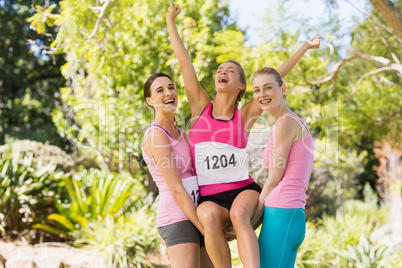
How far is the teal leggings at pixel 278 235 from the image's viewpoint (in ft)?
7.75

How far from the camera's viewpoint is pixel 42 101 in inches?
671

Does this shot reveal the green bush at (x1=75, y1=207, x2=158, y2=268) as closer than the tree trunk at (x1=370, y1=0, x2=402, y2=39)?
No

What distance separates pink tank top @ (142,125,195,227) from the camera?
253cm

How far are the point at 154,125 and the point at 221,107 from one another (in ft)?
1.57

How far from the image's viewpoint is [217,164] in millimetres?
2604

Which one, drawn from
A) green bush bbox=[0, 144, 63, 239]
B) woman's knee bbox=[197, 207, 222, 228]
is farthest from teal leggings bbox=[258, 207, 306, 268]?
green bush bbox=[0, 144, 63, 239]

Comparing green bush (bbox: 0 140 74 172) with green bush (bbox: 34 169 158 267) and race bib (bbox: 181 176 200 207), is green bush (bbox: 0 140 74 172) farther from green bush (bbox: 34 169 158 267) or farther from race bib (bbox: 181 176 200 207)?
race bib (bbox: 181 176 200 207)

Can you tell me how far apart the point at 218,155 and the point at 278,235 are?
61 cm

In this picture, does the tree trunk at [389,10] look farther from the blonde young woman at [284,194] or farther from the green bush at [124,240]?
the green bush at [124,240]

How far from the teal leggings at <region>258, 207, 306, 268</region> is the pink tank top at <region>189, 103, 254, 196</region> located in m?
0.32

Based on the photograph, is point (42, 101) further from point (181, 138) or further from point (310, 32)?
point (181, 138)

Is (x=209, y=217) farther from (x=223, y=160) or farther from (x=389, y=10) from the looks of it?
(x=389, y=10)

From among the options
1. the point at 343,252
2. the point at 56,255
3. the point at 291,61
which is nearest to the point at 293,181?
the point at 291,61

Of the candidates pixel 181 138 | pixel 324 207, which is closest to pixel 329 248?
pixel 181 138
